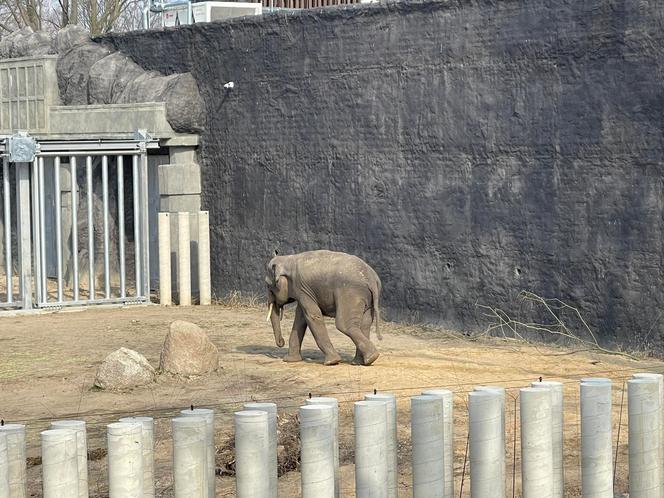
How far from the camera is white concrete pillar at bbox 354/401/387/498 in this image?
19.7 ft

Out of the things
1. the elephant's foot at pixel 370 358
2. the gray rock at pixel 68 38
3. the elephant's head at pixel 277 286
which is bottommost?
the elephant's foot at pixel 370 358

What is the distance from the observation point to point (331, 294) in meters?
11.8

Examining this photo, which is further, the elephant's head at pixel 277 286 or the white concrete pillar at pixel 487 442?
the elephant's head at pixel 277 286

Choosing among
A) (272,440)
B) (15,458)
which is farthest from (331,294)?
(15,458)

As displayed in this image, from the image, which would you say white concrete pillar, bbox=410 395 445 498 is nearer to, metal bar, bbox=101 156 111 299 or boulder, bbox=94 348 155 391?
boulder, bbox=94 348 155 391

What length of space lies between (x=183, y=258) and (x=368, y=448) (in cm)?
1158

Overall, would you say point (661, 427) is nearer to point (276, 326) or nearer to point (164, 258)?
point (276, 326)

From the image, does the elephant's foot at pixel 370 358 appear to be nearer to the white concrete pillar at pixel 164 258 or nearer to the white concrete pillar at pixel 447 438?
the white concrete pillar at pixel 447 438

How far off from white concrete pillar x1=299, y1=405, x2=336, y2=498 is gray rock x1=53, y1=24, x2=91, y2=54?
15.2 m

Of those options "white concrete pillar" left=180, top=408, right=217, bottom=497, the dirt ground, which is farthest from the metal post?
"white concrete pillar" left=180, top=408, right=217, bottom=497

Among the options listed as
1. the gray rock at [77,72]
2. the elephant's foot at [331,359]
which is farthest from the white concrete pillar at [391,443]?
the gray rock at [77,72]

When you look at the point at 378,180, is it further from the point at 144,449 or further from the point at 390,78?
the point at 144,449

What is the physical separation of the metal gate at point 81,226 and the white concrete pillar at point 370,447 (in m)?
10.6

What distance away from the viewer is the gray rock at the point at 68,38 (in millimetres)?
20375
